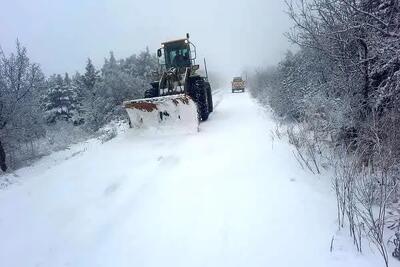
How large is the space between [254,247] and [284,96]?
1082 cm

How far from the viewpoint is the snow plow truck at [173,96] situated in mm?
10781

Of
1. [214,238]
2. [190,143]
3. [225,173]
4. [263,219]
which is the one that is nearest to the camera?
[214,238]

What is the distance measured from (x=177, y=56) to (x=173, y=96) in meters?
3.88

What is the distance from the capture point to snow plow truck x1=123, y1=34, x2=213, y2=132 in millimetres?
10781

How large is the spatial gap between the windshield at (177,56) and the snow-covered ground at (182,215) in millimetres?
7002

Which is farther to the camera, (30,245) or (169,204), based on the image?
(169,204)

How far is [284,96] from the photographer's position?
13.8m

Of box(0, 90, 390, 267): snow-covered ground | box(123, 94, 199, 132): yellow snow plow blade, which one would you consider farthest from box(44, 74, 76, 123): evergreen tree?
box(0, 90, 390, 267): snow-covered ground

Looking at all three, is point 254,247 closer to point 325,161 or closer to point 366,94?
point 325,161

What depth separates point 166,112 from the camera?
11.0 metres

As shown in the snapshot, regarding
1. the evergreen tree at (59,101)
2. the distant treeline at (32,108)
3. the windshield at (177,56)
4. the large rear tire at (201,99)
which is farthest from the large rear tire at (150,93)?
the evergreen tree at (59,101)

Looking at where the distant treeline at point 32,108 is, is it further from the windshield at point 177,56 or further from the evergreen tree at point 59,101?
the evergreen tree at point 59,101

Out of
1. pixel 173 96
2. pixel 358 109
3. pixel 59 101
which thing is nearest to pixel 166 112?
pixel 173 96

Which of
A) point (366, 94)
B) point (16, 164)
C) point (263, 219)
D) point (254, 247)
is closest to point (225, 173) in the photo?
point (263, 219)
